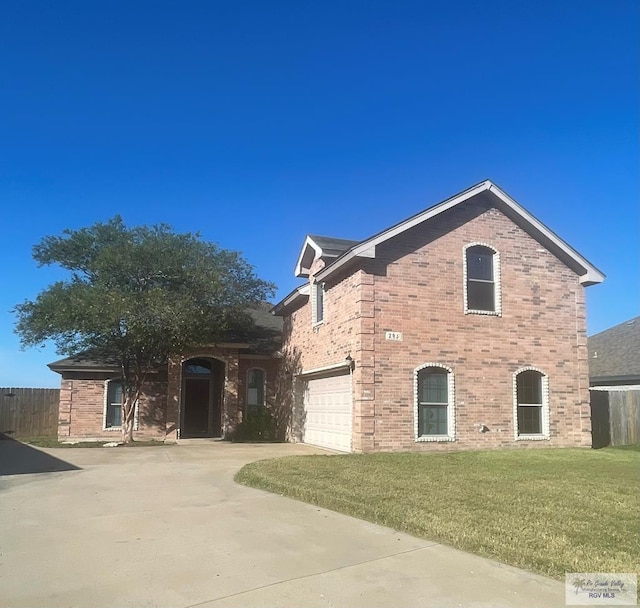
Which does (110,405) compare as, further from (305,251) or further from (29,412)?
(305,251)

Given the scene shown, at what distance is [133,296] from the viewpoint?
17.2 metres

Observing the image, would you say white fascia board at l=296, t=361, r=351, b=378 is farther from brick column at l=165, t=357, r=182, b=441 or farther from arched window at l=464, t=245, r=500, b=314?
brick column at l=165, t=357, r=182, b=441

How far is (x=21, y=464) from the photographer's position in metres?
13.7

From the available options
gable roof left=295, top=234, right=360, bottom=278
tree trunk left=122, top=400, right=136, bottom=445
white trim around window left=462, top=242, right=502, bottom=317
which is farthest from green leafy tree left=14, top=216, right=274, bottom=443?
white trim around window left=462, top=242, right=502, bottom=317

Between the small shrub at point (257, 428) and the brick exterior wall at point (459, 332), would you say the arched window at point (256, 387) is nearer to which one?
the small shrub at point (257, 428)

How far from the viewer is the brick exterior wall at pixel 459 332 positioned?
50.0ft

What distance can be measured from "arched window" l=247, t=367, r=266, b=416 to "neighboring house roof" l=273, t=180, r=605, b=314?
6.57 m

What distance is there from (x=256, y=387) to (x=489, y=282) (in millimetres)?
10210

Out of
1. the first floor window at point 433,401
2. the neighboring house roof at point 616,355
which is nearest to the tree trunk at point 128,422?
the first floor window at point 433,401

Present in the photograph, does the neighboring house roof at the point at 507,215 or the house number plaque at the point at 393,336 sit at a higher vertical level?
the neighboring house roof at the point at 507,215

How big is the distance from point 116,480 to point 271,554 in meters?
6.08

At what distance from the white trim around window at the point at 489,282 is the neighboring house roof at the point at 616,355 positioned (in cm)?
797

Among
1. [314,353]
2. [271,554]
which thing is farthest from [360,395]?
[271,554]
